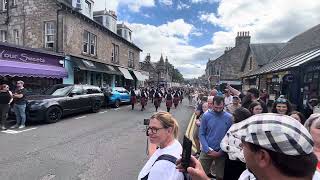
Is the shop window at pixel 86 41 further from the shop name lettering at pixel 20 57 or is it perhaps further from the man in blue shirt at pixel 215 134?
the man in blue shirt at pixel 215 134

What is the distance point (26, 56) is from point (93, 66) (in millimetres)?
6847

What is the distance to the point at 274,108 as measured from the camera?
529 cm

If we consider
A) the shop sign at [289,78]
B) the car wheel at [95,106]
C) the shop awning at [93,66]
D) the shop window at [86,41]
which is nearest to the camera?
the shop sign at [289,78]

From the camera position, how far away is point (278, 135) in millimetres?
1249

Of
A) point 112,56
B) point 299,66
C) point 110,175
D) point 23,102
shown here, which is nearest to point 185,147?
point 110,175

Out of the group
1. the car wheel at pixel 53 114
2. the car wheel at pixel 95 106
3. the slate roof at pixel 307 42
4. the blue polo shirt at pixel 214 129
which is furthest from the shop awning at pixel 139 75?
the blue polo shirt at pixel 214 129

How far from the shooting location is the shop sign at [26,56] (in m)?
15.7

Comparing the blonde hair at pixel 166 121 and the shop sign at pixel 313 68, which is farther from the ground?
the shop sign at pixel 313 68

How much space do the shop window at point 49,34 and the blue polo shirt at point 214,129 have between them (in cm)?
1878

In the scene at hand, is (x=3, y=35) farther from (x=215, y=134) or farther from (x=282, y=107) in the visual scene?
(x=282, y=107)

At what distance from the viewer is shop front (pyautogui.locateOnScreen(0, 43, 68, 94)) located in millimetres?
15634

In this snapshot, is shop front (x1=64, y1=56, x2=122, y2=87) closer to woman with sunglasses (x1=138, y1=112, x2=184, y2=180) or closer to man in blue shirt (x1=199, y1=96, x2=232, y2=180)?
man in blue shirt (x1=199, y1=96, x2=232, y2=180)

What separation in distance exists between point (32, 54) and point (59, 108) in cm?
693

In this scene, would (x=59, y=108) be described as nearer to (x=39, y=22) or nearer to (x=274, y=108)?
(x=274, y=108)
